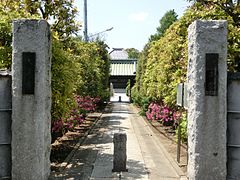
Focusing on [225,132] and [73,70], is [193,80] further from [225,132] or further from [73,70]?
[73,70]

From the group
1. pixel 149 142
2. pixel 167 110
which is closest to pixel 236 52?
pixel 149 142

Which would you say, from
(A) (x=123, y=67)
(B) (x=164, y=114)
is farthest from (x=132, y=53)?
(B) (x=164, y=114)

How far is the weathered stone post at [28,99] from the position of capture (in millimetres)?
6633

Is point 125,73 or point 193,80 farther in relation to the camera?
point 125,73

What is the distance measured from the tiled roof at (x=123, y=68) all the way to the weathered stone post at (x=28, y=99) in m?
41.7

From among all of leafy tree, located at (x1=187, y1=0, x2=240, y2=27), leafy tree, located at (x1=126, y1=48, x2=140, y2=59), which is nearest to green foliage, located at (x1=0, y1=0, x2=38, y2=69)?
leafy tree, located at (x1=187, y1=0, x2=240, y2=27)

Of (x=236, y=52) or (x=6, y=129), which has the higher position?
(x=236, y=52)

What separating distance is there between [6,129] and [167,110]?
10.3 meters

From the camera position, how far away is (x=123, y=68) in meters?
50.4

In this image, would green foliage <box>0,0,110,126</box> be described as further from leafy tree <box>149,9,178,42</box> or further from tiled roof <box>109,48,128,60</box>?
tiled roof <box>109,48,128,60</box>

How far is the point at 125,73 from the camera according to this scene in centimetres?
4919

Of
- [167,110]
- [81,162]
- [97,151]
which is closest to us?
[81,162]

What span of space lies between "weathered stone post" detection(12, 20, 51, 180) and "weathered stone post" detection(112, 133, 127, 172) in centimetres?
203

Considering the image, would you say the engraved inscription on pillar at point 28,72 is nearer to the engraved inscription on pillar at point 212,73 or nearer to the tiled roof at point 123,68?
the engraved inscription on pillar at point 212,73
